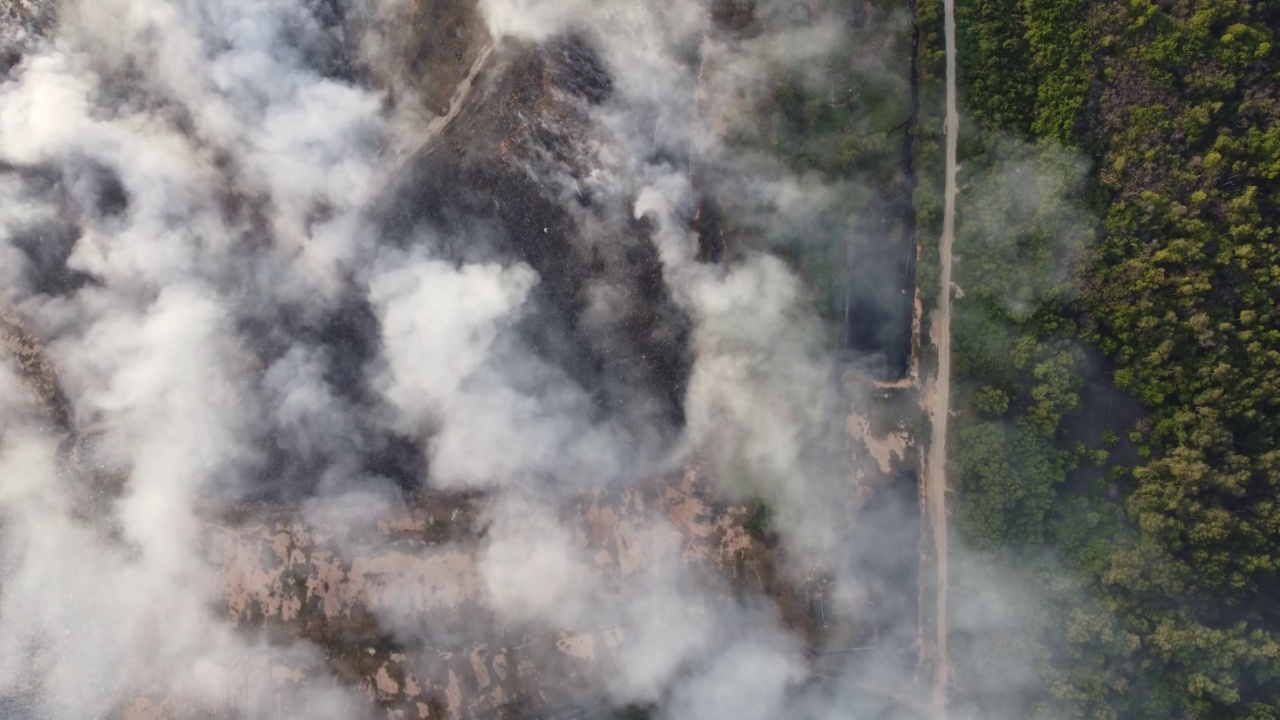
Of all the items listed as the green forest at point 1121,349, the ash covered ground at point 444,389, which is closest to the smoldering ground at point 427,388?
the ash covered ground at point 444,389

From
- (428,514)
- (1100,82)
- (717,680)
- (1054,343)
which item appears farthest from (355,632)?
(1100,82)

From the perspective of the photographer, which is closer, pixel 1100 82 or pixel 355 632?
pixel 1100 82

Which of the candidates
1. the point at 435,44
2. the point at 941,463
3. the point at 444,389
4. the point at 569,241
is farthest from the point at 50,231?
the point at 941,463

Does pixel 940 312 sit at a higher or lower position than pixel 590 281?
higher

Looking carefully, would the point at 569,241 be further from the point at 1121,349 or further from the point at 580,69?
the point at 1121,349

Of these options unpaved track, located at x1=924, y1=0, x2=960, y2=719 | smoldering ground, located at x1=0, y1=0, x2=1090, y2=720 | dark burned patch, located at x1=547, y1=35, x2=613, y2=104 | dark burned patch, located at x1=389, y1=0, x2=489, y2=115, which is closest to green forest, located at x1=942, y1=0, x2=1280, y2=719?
unpaved track, located at x1=924, y1=0, x2=960, y2=719

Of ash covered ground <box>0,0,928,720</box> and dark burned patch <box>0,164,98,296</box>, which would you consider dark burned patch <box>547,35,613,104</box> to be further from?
dark burned patch <box>0,164,98,296</box>

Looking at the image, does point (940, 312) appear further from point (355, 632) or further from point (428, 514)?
point (355, 632)
